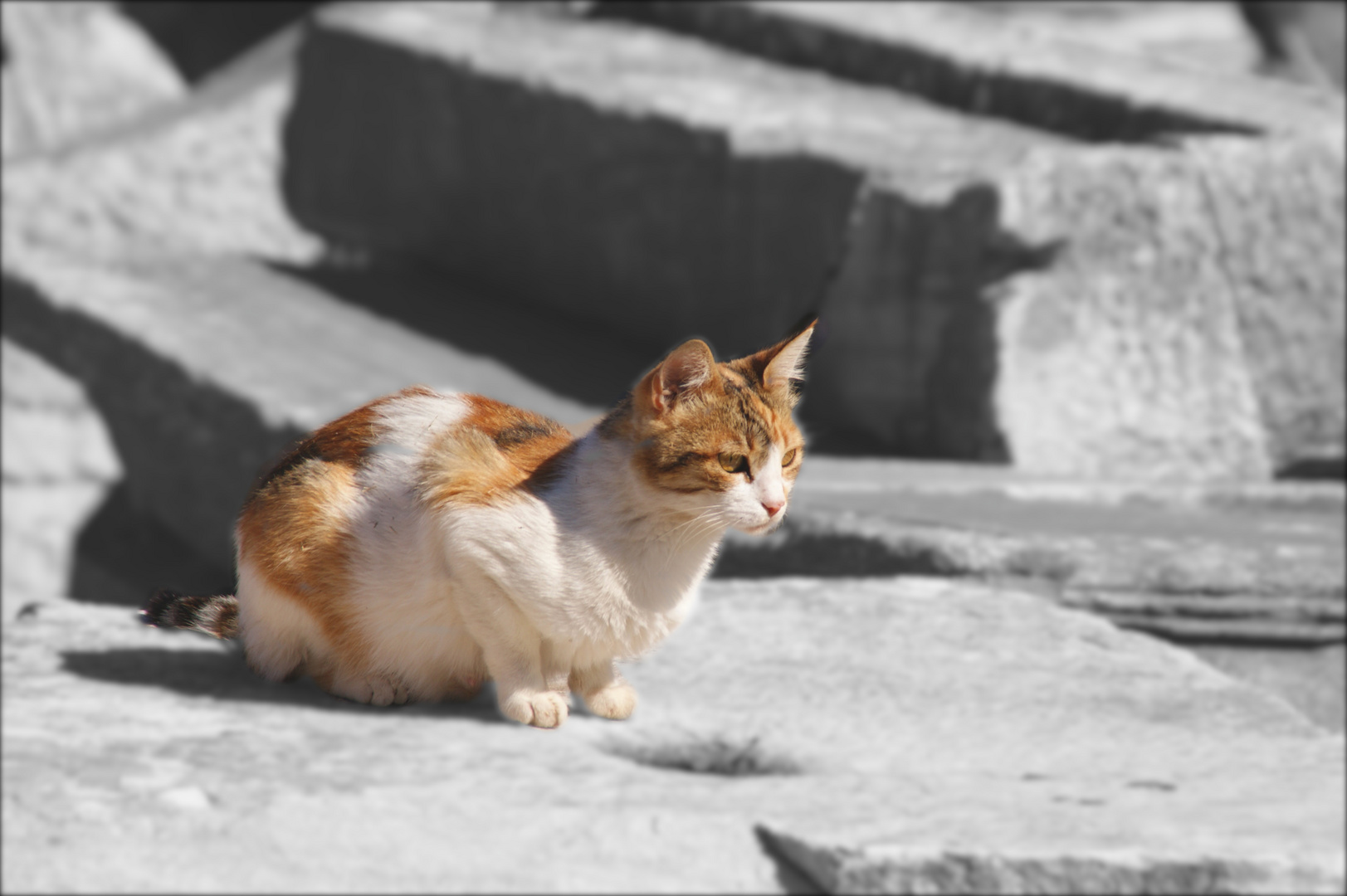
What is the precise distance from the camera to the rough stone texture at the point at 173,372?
12.4 meters


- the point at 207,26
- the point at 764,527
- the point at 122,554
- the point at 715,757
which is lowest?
the point at 122,554

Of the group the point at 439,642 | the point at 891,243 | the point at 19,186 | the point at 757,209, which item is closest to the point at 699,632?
the point at 891,243

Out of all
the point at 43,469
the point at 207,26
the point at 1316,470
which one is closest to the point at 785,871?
the point at 1316,470

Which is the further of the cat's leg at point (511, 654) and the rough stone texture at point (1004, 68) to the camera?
the rough stone texture at point (1004, 68)

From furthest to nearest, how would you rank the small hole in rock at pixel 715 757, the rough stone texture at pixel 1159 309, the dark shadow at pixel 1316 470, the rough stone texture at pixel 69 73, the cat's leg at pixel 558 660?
the rough stone texture at pixel 69 73, the dark shadow at pixel 1316 470, the rough stone texture at pixel 1159 309, the small hole in rock at pixel 715 757, the cat's leg at pixel 558 660

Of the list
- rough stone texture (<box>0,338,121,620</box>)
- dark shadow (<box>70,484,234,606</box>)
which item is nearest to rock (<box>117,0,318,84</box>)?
rough stone texture (<box>0,338,121,620</box>)

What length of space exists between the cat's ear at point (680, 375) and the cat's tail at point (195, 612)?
261 millimetres

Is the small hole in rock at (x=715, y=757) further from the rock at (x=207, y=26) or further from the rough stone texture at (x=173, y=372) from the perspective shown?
the rock at (x=207, y=26)

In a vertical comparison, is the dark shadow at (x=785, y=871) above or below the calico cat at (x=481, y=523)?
below

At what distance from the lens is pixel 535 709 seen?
863 mm

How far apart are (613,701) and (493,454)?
0.49ft

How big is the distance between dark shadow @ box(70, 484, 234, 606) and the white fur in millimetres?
14043

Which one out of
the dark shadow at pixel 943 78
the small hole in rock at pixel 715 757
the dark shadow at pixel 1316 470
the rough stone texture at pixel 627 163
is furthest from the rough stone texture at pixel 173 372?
the dark shadow at pixel 1316 470

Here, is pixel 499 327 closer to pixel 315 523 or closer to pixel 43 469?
pixel 315 523
